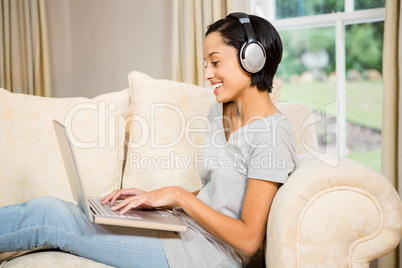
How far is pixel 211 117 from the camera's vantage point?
1.39 meters

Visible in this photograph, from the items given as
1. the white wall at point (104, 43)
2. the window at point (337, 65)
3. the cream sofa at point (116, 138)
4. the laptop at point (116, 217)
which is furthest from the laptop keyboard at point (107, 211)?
the white wall at point (104, 43)

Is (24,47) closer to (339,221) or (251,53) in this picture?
(251,53)

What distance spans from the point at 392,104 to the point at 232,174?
1078 mm

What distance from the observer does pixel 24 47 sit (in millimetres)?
2854

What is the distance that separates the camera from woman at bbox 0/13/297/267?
1.04 m

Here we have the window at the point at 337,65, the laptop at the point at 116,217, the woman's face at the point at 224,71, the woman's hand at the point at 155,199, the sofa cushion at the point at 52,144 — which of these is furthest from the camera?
the window at the point at 337,65

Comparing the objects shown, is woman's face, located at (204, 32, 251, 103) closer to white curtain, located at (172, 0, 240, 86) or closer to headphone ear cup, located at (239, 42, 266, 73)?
headphone ear cup, located at (239, 42, 266, 73)

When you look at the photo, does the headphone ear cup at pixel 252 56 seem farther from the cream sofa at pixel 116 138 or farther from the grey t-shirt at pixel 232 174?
the cream sofa at pixel 116 138

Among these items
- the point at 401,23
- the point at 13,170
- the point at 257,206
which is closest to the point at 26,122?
the point at 13,170

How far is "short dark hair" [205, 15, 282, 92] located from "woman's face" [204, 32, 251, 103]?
18mm

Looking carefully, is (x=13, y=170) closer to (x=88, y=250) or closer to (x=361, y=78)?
(x=88, y=250)

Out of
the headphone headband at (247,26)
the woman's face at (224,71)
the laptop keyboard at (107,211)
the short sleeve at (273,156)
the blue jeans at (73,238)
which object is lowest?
the blue jeans at (73,238)

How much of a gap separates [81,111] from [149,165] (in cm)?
35

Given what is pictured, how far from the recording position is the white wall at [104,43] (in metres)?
2.73
